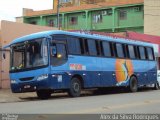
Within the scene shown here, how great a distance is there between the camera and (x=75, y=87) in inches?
951

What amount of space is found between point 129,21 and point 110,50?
29849 mm

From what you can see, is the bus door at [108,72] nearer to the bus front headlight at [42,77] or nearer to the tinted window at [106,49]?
the tinted window at [106,49]

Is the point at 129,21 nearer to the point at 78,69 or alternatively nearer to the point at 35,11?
the point at 35,11

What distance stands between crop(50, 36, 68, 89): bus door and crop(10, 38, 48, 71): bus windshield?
41 centimetres

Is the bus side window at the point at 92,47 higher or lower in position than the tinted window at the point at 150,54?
higher

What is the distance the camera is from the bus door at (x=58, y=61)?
74.4 feet

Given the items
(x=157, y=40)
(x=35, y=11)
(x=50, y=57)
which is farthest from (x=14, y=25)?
(x=35, y=11)

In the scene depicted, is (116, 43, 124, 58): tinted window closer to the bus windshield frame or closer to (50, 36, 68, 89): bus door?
(50, 36, 68, 89): bus door

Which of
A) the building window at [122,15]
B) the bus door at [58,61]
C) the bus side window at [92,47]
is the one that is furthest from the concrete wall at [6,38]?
A: the building window at [122,15]

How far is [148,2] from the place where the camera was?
176 feet

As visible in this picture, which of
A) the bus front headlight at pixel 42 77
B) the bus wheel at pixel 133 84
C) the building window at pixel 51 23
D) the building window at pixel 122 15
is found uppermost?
the building window at pixel 122 15

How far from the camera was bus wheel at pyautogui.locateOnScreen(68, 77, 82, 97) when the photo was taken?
23809mm

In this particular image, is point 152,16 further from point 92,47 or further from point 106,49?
point 92,47

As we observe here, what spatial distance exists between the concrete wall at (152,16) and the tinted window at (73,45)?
29889 mm
